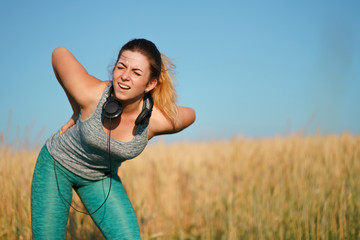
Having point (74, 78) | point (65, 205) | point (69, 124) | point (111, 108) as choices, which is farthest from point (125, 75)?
point (65, 205)

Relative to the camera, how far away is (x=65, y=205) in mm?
2213

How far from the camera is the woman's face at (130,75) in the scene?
2.06 meters

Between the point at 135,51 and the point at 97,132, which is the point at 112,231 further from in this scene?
the point at 135,51

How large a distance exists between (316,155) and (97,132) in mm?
4552

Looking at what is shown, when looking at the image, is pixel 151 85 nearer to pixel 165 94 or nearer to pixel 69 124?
pixel 165 94

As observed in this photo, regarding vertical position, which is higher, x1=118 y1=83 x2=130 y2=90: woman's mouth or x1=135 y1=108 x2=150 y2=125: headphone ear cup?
x1=118 y1=83 x2=130 y2=90: woman's mouth

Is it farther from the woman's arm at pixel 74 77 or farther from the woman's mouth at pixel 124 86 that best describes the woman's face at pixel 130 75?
the woman's arm at pixel 74 77

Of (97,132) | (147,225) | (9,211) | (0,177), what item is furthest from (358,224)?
(0,177)

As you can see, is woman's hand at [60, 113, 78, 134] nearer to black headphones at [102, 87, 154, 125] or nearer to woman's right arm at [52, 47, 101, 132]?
woman's right arm at [52, 47, 101, 132]

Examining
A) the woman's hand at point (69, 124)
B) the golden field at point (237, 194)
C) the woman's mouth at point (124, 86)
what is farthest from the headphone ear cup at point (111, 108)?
the golden field at point (237, 194)

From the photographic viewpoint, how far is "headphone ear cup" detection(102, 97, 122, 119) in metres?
2.02

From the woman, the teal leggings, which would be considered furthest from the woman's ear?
the teal leggings

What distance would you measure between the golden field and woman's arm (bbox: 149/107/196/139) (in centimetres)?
141

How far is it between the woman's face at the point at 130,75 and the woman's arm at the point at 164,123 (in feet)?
0.86
